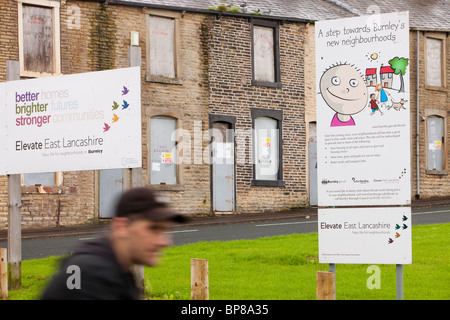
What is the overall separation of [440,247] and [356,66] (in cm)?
698

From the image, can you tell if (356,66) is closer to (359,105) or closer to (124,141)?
(359,105)

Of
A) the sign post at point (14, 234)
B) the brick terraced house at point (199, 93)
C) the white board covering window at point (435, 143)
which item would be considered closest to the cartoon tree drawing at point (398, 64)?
the sign post at point (14, 234)

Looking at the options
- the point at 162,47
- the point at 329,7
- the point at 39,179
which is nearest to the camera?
the point at 39,179

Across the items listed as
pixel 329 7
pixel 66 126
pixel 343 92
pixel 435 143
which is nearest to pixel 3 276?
pixel 66 126

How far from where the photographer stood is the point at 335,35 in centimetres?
898

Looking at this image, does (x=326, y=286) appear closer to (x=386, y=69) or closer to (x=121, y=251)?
(x=386, y=69)

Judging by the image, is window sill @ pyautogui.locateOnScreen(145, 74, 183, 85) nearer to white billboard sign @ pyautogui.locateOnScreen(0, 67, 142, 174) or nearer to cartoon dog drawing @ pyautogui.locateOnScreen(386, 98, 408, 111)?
white billboard sign @ pyautogui.locateOnScreen(0, 67, 142, 174)

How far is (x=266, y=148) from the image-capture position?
28.6 meters

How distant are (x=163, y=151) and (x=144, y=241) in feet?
75.2

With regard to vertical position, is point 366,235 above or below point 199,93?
below

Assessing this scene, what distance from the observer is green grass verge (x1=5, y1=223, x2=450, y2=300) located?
10727 mm

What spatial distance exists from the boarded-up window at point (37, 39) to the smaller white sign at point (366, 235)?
56.2 ft

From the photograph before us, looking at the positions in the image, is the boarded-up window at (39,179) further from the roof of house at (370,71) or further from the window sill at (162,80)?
the roof of house at (370,71)
